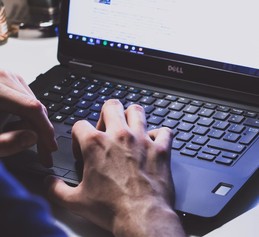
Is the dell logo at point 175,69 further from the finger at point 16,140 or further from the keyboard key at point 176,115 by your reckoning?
the finger at point 16,140

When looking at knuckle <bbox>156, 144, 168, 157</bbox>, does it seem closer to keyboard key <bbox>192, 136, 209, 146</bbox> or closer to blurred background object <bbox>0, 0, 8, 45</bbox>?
keyboard key <bbox>192, 136, 209, 146</bbox>

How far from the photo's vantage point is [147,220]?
67 cm

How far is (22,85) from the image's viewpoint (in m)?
0.88

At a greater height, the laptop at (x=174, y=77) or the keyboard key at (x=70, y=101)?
the laptop at (x=174, y=77)

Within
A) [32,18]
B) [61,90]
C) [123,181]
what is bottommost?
[32,18]

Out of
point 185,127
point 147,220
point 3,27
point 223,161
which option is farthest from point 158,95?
point 3,27

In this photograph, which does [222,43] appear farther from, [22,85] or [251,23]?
[22,85]

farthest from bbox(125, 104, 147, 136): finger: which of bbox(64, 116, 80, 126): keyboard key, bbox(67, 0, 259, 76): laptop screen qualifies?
bbox(67, 0, 259, 76): laptop screen

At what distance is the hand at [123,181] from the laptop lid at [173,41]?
0.21 metres

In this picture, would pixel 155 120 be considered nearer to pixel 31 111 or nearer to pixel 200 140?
pixel 200 140

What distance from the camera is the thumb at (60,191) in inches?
28.6

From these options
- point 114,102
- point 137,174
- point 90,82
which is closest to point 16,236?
point 137,174

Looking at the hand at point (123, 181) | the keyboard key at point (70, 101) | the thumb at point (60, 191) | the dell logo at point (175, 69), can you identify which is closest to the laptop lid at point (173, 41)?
the dell logo at point (175, 69)

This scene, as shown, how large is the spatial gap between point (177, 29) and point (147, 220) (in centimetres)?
42
